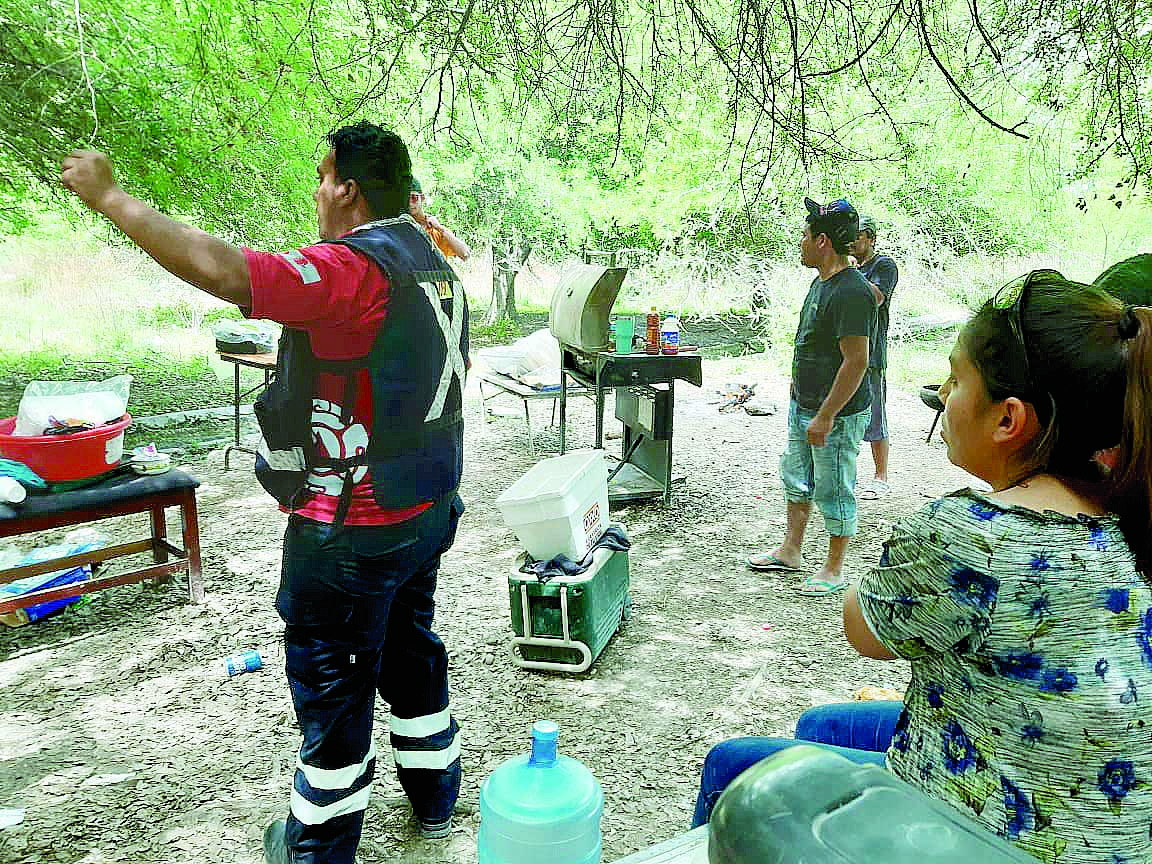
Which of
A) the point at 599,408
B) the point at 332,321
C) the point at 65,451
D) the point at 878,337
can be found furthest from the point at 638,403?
the point at 332,321

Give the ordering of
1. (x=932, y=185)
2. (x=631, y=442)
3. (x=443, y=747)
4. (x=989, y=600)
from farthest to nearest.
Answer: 1. (x=932, y=185)
2. (x=631, y=442)
3. (x=443, y=747)
4. (x=989, y=600)

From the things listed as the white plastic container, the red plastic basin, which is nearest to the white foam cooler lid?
A: the white plastic container

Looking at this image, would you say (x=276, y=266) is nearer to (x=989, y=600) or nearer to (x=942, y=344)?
(x=989, y=600)

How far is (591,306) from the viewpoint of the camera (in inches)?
232

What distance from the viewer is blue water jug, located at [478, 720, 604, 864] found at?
2006 millimetres

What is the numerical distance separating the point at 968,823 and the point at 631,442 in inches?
239

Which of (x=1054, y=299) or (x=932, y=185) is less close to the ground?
(x=932, y=185)

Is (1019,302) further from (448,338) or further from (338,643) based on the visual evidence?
(338,643)

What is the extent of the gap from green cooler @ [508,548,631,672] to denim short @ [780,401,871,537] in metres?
1.24

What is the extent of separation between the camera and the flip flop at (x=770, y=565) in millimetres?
4695

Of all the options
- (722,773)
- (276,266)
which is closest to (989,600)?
(722,773)

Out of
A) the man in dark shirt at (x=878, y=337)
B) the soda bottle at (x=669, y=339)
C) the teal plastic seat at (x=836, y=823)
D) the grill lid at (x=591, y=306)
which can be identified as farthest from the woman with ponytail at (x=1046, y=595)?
the grill lid at (x=591, y=306)

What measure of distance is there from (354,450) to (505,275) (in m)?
12.7

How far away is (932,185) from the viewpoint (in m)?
12.4
